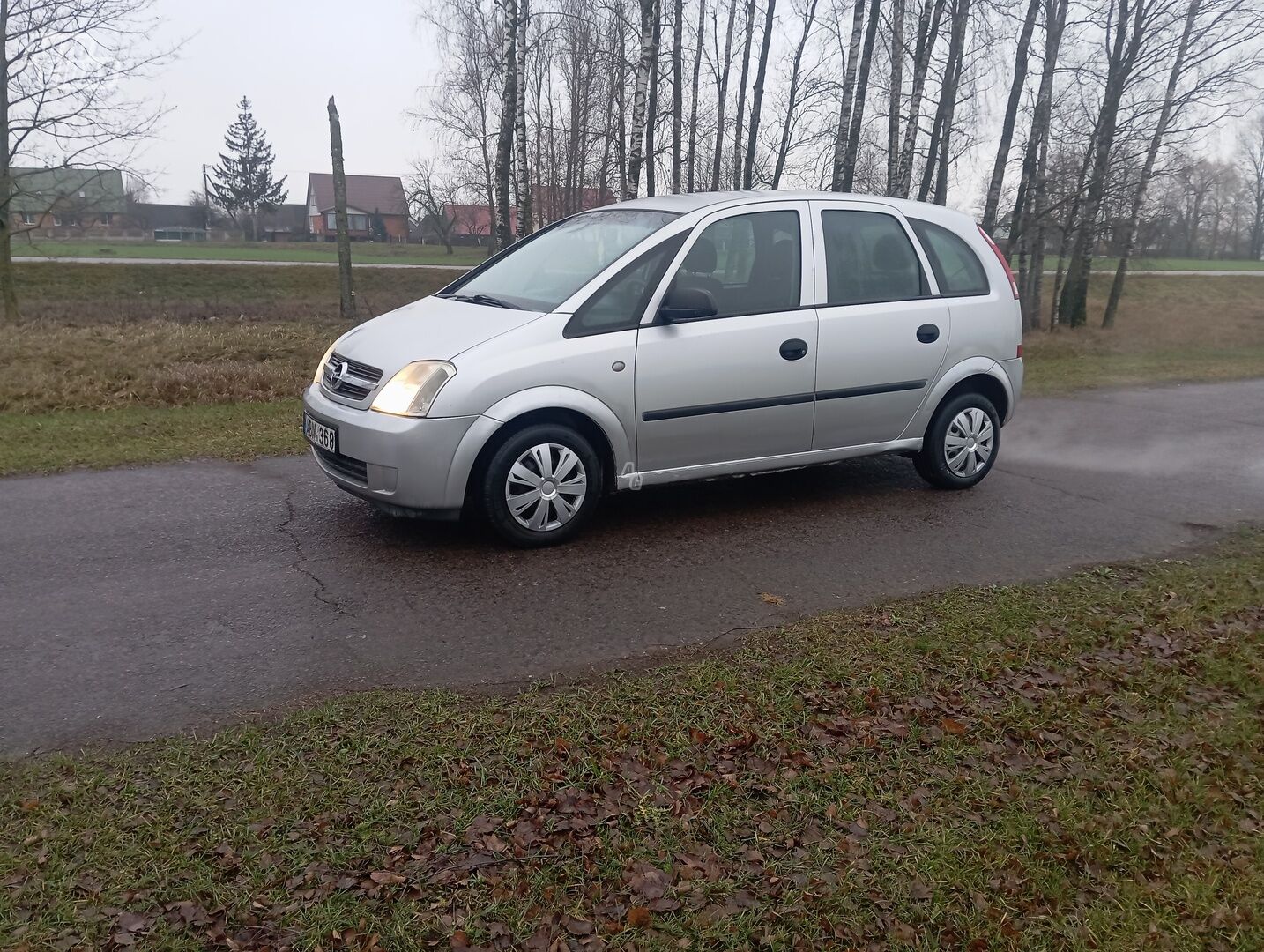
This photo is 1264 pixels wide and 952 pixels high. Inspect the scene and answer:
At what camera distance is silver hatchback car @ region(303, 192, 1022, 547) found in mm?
5375

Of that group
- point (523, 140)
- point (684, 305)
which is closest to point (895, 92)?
point (523, 140)

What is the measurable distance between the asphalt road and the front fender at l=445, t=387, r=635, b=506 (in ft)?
1.46

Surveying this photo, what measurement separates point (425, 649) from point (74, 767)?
140cm

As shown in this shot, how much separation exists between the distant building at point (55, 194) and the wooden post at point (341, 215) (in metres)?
5.11

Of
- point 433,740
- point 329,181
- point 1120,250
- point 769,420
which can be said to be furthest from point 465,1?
point 329,181

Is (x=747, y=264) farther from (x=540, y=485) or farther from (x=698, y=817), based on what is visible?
(x=698, y=817)

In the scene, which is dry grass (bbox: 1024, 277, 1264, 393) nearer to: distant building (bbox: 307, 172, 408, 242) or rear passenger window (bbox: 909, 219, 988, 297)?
rear passenger window (bbox: 909, 219, 988, 297)

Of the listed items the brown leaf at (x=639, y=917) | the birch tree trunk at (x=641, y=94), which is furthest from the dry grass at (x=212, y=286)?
the brown leaf at (x=639, y=917)

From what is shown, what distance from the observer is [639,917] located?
8.85ft

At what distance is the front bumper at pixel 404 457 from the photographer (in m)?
5.23

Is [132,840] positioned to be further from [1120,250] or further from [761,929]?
[1120,250]

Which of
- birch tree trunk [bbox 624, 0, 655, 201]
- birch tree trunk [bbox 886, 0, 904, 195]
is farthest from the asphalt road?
birch tree trunk [bbox 886, 0, 904, 195]

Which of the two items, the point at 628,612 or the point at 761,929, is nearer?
the point at 761,929

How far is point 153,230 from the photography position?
85000 millimetres
